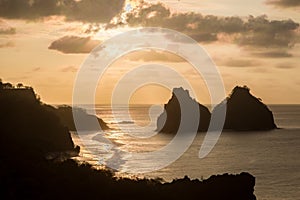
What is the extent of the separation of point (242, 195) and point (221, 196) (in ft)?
10.5

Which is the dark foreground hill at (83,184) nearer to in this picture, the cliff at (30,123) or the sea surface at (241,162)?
the sea surface at (241,162)

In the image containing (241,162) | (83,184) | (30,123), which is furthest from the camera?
(241,162)

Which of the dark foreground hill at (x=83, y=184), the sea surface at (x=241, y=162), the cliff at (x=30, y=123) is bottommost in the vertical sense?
the sea surface at (x=241, y=162)

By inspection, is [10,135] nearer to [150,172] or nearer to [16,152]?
[16,152]

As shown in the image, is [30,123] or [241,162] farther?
[241,162]

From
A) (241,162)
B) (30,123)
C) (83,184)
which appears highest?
(83,184)

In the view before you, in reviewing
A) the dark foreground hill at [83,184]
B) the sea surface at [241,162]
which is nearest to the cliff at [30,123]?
the sea surface at [241,162]

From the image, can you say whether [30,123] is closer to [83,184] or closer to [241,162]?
[241,162]

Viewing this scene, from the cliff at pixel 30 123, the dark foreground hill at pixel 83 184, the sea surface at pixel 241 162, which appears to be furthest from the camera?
the cliff at pixel 30 123

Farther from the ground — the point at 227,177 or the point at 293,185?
the point at 227,177

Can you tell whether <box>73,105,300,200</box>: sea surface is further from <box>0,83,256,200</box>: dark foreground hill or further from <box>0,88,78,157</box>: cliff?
<box>0,83,256,200</box>: dark foreground hill

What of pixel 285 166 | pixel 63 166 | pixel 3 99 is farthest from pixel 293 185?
pixel 3 99

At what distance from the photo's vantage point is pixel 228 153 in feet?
500

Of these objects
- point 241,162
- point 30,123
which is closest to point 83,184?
point 30,123
